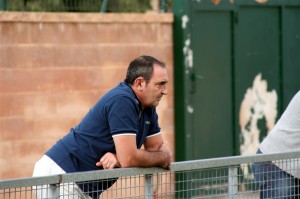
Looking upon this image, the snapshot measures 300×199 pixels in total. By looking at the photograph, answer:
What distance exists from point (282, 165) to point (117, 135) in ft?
5.02

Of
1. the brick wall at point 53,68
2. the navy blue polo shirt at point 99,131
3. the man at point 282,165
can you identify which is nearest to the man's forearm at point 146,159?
the navy blue polo shirt at point 99,131

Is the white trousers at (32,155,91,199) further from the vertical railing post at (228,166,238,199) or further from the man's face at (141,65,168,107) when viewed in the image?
the vertical railing post at (228,166,238,199)

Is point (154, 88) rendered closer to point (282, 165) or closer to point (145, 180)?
point (145, 180)

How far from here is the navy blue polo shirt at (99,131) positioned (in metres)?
5.10

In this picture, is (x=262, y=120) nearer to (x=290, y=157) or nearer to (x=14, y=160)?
(x=14, y=160)

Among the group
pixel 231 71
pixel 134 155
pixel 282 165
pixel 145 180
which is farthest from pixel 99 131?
pixel 231 71

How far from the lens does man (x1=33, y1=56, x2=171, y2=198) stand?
5059 millimetres

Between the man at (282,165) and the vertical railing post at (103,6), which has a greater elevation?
the vertical railing post at (103,6)

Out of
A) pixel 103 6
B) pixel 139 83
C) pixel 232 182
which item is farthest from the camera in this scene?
pixel 103 6

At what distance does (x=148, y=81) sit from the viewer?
526cm

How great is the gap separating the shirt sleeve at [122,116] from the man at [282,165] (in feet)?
4.23

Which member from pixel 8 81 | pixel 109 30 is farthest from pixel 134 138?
pixel 109 30

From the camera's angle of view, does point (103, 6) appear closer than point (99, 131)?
No

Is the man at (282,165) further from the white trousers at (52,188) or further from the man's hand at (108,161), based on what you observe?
the white trousers at (52,188)
